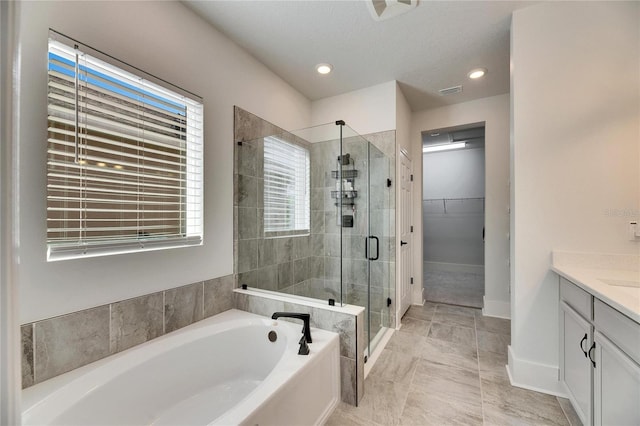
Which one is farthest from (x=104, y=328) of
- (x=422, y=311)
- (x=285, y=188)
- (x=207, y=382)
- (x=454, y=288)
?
(x=454, y=288)

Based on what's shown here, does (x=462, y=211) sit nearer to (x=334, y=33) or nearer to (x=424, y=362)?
(x=424, y=362)

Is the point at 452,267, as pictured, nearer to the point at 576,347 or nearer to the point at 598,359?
the point at 576,347

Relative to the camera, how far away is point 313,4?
1.87 m

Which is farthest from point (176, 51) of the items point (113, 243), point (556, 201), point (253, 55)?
point (556, 201)

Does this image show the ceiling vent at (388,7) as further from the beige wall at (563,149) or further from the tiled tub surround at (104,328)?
the tiled tub surround at (104,328)

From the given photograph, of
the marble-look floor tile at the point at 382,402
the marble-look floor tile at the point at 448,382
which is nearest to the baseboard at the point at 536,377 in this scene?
the marble-look floor tile at the point at 448,382

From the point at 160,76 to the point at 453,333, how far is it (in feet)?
11.1

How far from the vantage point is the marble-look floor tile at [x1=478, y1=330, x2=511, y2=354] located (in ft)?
8.11

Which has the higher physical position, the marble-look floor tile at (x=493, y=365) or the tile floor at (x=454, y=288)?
the marble-look floor tile at (x=493, y=365)

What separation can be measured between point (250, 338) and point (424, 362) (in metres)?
1.45

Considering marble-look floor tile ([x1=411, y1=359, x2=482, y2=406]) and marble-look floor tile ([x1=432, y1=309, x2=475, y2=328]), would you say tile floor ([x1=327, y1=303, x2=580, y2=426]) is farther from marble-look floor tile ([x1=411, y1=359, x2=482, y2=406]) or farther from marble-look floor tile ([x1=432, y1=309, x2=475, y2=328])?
marble-look floor tile ([x1=432, y1=309, x2=475, y2=328])

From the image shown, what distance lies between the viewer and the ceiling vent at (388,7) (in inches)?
71.8

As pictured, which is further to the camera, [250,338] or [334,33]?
[334,33]

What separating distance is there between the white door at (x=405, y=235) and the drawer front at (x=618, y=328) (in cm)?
176
